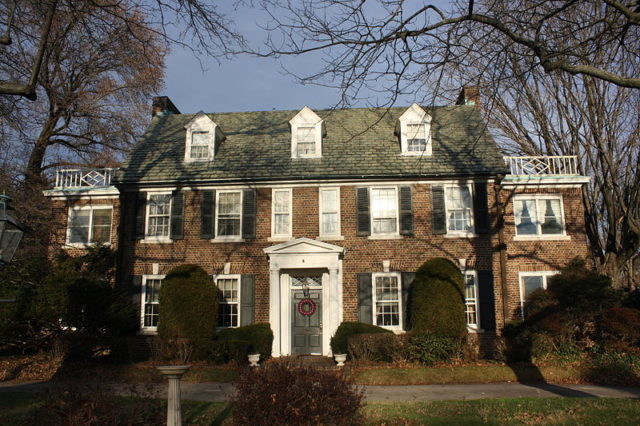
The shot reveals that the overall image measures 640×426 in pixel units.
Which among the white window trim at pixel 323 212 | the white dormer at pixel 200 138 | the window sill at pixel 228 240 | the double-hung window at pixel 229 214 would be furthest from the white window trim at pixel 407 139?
the white dormer at pixel 200 138

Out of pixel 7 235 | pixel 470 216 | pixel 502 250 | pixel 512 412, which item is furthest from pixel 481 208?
pixel 7 235

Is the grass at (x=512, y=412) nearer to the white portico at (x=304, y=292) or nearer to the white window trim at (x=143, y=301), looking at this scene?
the white portico at (x=304, y=292)

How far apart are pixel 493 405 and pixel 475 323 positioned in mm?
7648

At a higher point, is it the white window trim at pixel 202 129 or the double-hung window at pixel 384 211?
the white window trim at pixel 202 129

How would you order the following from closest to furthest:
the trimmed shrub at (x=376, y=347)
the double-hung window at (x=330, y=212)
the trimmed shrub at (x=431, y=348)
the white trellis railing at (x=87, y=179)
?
the trimmed shrub at (x=431, y=348) < the trimmed shrub at (x=376, y=347) < the double-hung window at (x=330, y=212) < the white trellis railing at (x=87, y=179)

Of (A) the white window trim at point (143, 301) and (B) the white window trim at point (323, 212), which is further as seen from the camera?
(B) the white window trim at point (323, 212)

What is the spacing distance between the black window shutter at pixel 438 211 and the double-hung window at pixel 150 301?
32.1 ft

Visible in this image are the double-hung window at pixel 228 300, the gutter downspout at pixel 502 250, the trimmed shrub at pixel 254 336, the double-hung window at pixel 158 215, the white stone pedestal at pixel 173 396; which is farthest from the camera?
the double-hung window at pixel 158 215

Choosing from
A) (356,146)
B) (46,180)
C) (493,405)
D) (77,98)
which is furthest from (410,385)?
(77,98)

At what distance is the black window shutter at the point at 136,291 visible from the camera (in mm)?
17469

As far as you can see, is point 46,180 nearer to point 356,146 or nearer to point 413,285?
point 356,146

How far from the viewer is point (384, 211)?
17672mm

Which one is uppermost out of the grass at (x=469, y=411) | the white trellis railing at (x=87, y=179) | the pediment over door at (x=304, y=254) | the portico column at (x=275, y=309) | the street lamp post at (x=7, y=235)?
the white trellis railing at (x=87, y=179)

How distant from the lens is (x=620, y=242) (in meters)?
20.8
